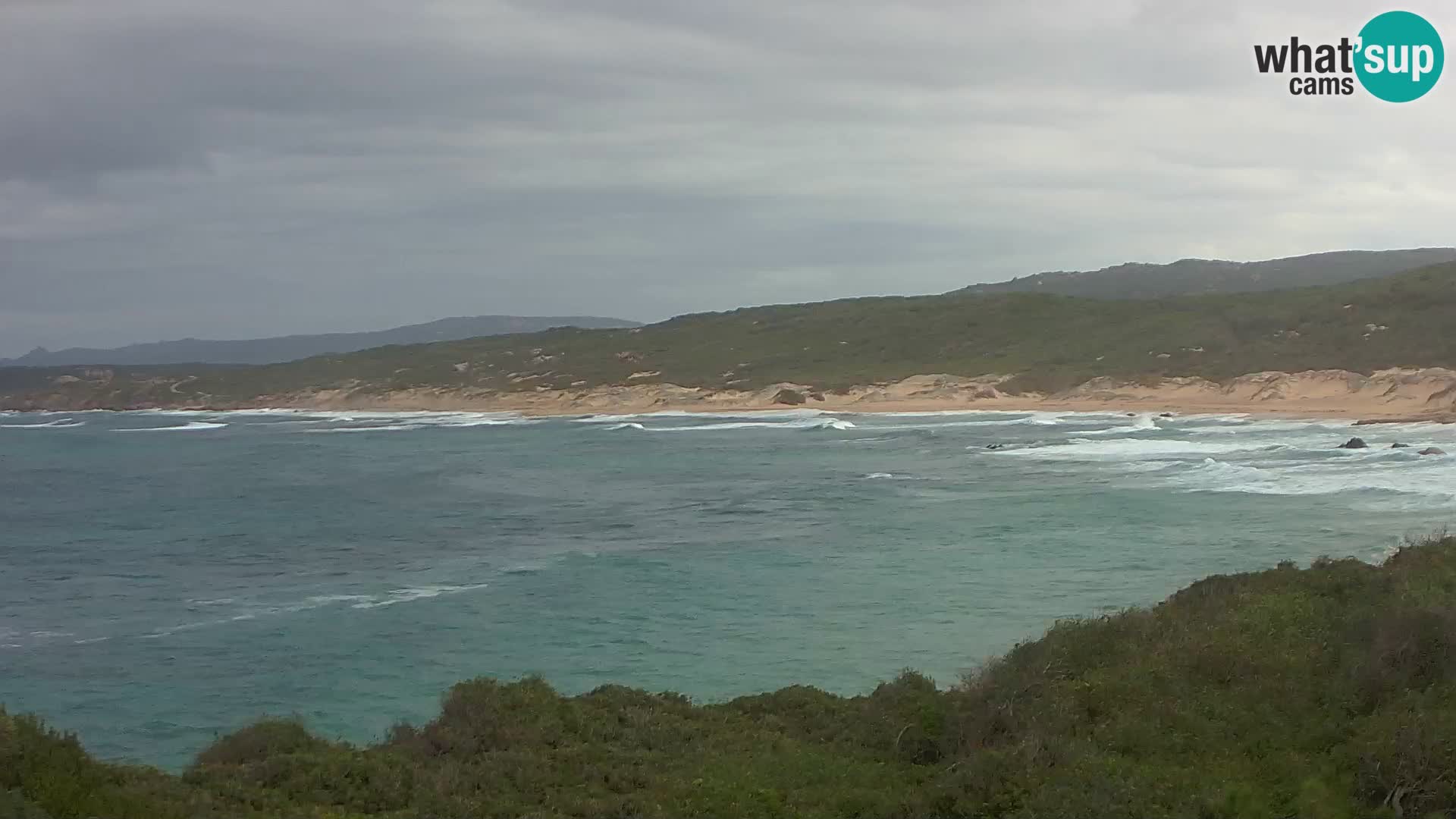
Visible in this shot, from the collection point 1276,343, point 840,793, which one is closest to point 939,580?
point 840,793

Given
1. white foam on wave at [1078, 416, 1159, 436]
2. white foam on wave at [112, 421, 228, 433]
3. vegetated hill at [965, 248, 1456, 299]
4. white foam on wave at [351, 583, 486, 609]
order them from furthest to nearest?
vegetated hill at [965, 248, 1456, 299], white foam on wave at [112, 421, 228, 433], white foam on wave at [1078, 416, 1159, 436], white foam on wave at [351, 583, 486, 609]

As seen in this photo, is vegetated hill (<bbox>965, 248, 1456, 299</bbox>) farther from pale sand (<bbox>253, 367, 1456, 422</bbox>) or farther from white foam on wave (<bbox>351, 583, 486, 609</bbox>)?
white foam on wave (<bbox>351, 583, 486, 609</bbox>)

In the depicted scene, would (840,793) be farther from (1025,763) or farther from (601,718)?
(601,718)

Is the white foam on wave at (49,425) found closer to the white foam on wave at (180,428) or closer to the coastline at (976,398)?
the white foam on wave at (180,428)

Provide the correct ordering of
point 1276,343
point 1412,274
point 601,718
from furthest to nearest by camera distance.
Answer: point 1412,274
point 1276,343
point 601,718

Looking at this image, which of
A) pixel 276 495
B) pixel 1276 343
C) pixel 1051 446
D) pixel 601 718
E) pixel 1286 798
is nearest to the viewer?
pixel 1286 798

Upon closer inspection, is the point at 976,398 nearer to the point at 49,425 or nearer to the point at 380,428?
the point at 380,428

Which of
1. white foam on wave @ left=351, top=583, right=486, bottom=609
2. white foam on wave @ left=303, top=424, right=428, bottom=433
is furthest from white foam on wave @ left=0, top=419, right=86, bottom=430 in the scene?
white foam on wave @ left=351, top=583, right=486, bottom=609
